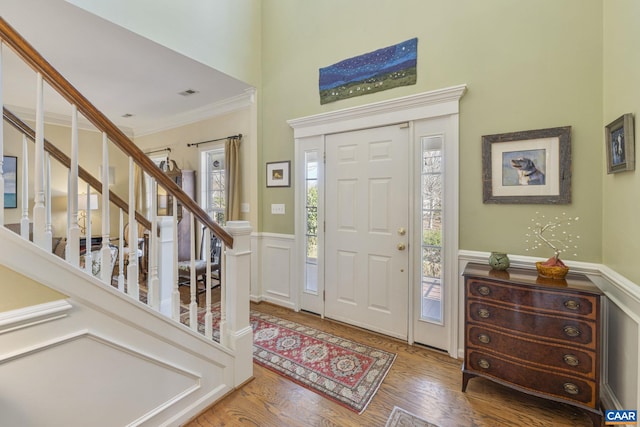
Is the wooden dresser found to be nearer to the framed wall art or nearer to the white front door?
the white front door

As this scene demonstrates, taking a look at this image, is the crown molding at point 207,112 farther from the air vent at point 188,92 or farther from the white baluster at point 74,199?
the white baluster at point 74,199

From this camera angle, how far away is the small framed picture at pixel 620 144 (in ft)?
4.96

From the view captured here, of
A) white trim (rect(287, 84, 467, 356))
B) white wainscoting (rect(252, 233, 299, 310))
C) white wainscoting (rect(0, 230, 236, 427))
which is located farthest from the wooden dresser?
white wainscoting (rect(252, 233, 299, 310))

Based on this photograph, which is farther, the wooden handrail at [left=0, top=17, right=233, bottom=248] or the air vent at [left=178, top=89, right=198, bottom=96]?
the air vent at [left=178, top=89, right=198, bottom=96]

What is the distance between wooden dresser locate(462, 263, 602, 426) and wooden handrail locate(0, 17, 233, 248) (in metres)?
Result: 1.82

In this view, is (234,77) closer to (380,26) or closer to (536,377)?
(380,26)

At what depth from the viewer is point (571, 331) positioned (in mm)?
1668

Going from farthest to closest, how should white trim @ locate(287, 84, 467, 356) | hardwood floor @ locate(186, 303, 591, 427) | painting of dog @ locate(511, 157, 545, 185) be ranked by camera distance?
white trim @ locate(287, 84, 467, 356) → painting of dog @ locate(511, 157, 545, 185) → hardwood floor @ locate(186, 303, 591, 427)

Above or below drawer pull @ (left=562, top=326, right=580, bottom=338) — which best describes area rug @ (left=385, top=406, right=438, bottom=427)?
below

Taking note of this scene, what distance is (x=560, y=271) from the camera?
182 centimetres

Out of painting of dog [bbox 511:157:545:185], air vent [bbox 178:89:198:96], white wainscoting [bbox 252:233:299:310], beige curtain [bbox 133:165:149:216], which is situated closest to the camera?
painting of dog [bbox 511:157:545:185]

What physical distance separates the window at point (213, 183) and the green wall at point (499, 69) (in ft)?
6.40

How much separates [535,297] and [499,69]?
5.51 ft

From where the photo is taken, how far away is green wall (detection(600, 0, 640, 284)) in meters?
1.49
